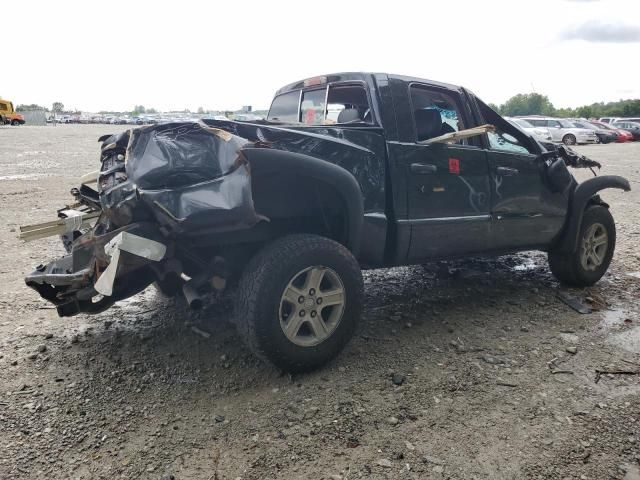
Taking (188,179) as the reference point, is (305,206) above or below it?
below

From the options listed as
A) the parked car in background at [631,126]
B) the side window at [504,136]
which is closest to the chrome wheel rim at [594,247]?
the side window at [504,136]

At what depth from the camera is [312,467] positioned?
2445mm

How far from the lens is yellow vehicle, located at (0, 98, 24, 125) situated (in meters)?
46.0

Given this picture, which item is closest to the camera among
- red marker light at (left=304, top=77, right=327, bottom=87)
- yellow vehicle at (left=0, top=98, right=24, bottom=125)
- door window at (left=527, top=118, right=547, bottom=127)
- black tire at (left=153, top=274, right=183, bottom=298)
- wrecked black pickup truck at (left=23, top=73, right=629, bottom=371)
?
wrecked black pickup truck at (left=23, top=73, right=629, bottom=371)

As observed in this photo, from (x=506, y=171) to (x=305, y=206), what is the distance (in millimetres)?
1877

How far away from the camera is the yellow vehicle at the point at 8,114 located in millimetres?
46031

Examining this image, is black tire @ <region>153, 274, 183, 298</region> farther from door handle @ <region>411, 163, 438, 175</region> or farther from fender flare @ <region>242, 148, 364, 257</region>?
door handle @ <region>411, 163, 438, 175</region>

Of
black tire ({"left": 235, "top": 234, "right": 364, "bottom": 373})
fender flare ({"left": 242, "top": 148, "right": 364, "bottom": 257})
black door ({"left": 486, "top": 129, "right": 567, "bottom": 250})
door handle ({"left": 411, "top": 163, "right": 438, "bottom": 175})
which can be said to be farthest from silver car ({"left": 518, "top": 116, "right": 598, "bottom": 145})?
black tire ({"left": 235, "top": 234, "right": 364, "bottom": 373})

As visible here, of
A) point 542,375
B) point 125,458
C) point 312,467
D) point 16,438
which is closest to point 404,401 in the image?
point 312,467

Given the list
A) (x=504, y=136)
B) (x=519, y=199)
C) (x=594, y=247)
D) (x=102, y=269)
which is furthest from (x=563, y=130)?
(x=102, y=269)

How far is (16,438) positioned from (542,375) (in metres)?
3.03

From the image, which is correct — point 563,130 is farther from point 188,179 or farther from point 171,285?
point 188,179

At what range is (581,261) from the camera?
195 inches

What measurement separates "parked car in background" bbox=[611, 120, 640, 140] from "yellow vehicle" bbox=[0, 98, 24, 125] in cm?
4925
